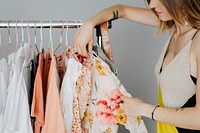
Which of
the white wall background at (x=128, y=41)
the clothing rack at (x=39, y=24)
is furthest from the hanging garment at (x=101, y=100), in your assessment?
the white wall background at (x=128, y=41)

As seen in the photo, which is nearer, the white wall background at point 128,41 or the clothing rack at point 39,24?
the clothing rack at point 39,24

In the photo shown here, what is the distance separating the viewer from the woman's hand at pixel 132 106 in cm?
121

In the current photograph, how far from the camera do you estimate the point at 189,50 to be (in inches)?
44.1

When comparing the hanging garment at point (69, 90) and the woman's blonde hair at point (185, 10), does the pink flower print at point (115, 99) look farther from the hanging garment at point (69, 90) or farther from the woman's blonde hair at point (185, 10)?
the woman's blonde hair at point (185, 10)

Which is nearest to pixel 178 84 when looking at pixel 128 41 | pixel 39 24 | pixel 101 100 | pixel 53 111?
pixel 101 100

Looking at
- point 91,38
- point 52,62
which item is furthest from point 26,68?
point 91,38

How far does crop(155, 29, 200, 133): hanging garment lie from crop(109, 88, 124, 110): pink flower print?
164 millimetres

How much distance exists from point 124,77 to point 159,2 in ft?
3.33

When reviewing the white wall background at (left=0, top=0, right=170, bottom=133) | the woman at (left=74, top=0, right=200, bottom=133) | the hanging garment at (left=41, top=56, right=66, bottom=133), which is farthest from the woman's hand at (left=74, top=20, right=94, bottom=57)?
the white wall background at (left=0, top=0, right=170, bottom=133)

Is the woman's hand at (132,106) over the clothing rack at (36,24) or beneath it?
beneath

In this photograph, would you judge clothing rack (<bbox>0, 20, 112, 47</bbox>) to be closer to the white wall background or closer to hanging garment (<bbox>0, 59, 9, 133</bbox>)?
hanging garment (<bbox>0, 59, 9, 133</bbox>)

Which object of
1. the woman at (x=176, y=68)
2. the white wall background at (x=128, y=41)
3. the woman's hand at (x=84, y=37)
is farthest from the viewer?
the white wall background at (x=128, y=41)

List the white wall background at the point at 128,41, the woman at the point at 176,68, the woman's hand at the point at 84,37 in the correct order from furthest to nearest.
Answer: the white wall background at the point at 128,41 → the woman's hand at the point at 84,37 → the woman at the point at 176,68

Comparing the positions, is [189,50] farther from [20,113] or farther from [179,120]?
[20,113]
